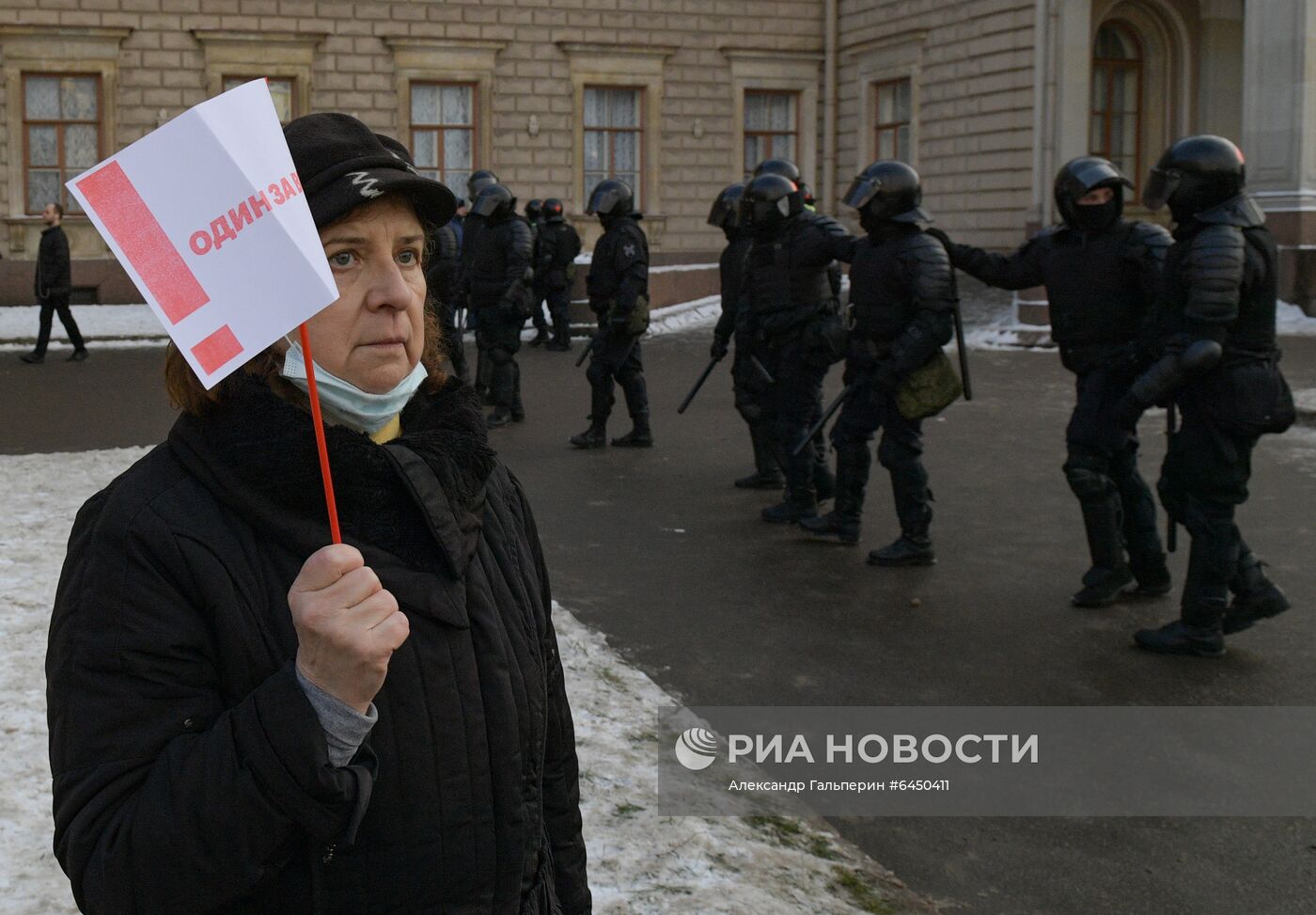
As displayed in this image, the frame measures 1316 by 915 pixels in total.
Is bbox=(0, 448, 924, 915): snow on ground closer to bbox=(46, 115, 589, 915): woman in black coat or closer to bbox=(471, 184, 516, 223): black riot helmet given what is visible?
bbox=(46, 115, 589, 915): woman in black coat

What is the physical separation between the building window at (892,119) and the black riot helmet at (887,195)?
65.9 feet

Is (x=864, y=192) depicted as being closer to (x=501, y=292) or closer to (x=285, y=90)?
(x=501, y=292)

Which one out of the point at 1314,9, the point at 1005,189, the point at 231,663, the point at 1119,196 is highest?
the point at 1314,9

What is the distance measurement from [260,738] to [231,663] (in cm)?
12

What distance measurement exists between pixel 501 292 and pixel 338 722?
11025 millimetres

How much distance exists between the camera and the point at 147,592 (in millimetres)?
1563

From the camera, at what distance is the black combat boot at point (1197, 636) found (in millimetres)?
5738

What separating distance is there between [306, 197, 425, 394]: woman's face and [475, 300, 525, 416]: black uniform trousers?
10.6m

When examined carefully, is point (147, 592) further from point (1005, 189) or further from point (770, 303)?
point (1005, 189)

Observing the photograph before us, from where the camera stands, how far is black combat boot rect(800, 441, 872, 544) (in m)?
7.87

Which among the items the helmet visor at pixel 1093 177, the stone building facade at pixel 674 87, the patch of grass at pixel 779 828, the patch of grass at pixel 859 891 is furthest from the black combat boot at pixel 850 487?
the stone building facade at pixel 674 87

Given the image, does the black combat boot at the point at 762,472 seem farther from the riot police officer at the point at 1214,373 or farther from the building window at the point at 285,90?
the building window at the point at 285,90

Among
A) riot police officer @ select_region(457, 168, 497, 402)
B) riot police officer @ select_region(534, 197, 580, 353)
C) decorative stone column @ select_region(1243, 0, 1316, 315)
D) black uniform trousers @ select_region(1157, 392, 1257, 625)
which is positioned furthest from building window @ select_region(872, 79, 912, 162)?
black uniform trousers @ select_region(1157, 392, 1257, 625)

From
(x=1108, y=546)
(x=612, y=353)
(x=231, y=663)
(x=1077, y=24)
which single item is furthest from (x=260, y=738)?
(x=1077, y=24)
